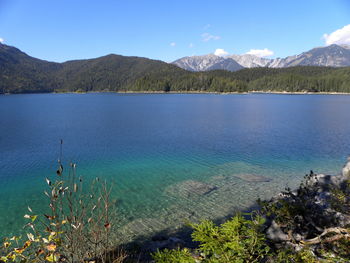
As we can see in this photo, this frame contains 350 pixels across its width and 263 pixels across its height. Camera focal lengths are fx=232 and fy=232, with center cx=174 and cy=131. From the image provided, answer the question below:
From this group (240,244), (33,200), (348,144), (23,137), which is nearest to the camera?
(240,244)

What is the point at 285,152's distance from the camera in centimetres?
2342

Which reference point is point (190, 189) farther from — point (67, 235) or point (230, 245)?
point (67, 235)

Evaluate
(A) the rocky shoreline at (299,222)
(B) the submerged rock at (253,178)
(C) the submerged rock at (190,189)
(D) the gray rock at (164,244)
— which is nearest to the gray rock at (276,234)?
(A) the rocky shoreline at (299,222)

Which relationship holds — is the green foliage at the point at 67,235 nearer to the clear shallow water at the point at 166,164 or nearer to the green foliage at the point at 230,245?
the green foliage at the point at 230,245

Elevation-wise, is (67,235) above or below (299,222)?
above

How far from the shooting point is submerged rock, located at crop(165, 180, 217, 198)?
13.9 meters

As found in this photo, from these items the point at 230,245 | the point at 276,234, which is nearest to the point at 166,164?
the point at 276,234

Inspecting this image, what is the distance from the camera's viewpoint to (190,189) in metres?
14.5

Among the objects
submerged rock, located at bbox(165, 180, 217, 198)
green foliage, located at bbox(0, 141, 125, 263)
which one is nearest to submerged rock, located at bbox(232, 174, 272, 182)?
submerged rock, located at bbox(165, 180, 217, 198)

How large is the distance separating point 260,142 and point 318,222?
21815 mm

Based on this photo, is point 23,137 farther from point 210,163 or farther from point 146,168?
point 210,163

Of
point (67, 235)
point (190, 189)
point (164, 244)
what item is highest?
point (67, 235)

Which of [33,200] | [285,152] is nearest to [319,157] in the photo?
[285,152]

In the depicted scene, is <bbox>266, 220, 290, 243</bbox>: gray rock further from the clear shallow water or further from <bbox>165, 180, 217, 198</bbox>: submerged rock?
<bbox>165, 180, 217, 198</bbox>: submerged rock
